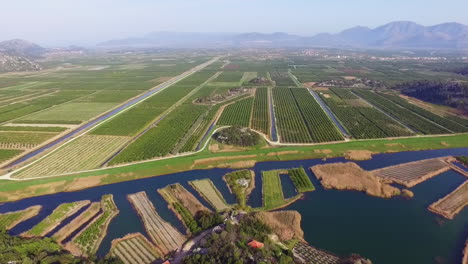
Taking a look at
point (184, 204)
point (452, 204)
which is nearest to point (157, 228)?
point (184, 204)

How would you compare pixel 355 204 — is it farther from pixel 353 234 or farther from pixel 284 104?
pixel 284 104

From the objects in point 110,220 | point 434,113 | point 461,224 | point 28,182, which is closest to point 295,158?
point 461,224

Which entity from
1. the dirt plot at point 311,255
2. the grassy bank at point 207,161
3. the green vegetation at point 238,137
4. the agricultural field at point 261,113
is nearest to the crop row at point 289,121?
the agricultural field at point 261,113

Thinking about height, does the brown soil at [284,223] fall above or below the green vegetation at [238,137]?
below

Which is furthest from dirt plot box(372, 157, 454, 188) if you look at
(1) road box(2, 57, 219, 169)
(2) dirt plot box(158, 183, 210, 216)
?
(1) road box(2, 57, 219, 169)

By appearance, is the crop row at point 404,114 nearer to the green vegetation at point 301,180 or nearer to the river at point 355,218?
the river at point 355,218

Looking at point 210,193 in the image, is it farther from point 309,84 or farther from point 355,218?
point 309,84
